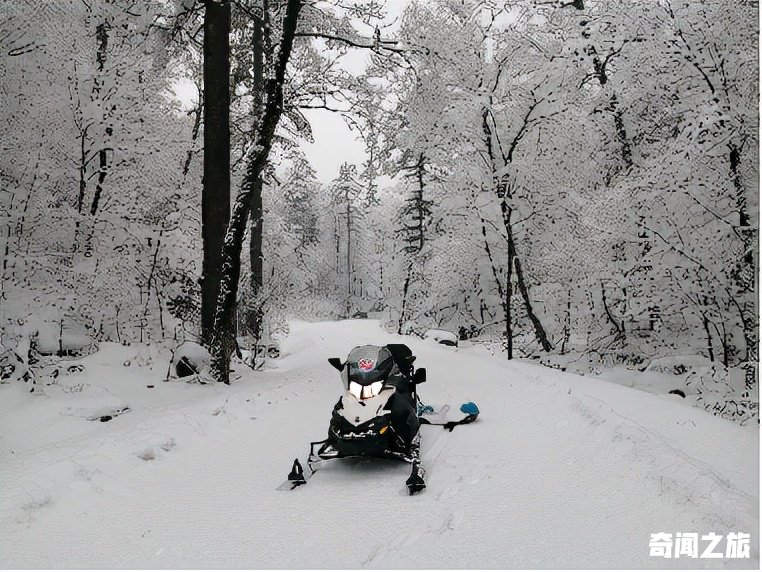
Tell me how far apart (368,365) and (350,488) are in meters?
1.34

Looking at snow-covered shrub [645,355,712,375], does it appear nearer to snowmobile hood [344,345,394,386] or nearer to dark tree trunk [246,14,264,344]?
snowmobile hood [344,345,394,386]

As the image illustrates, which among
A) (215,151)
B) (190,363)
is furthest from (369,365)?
(215,151)

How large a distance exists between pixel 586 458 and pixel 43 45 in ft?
44.1

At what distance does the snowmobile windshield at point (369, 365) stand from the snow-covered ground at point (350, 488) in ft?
3.25

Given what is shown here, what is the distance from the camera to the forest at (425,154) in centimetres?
1055

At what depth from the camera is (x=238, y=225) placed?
1086 cm

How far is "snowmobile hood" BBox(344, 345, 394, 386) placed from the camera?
5.96 m

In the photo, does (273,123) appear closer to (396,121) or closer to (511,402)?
(396,121)

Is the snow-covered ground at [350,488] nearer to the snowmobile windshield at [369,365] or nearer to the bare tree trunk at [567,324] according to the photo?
the snowmobile windshield at [369,365]

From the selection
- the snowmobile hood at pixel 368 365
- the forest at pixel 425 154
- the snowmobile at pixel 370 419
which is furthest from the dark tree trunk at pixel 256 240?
the snowmobile at pixel 370 419

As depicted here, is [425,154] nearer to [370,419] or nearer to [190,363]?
[190,363]

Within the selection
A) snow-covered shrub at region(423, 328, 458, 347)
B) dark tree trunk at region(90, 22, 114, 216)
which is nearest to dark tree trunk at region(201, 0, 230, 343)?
dark tree trunk at region(90, 22, 114, 216)

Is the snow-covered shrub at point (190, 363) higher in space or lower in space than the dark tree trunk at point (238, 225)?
lower

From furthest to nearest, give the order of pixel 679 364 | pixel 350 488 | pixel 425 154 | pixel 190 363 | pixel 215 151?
pixel 425 154 → pixel 679 364 → pixel 215 151 → pixel 190 363 → pixel 350 488
